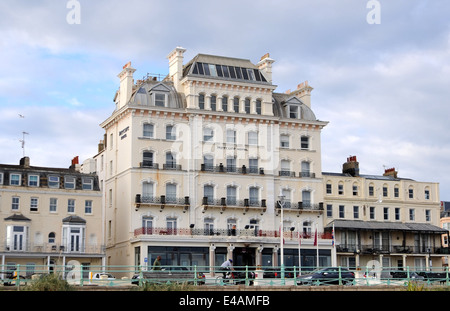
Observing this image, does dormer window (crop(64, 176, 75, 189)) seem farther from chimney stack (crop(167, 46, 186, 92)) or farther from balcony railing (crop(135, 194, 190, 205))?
chimney stack (crop(167, 46, 186, 92))

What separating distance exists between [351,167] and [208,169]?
62.8 feet

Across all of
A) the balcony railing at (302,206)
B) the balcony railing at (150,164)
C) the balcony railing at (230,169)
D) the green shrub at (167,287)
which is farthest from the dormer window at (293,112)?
the green shrub at (167,287)

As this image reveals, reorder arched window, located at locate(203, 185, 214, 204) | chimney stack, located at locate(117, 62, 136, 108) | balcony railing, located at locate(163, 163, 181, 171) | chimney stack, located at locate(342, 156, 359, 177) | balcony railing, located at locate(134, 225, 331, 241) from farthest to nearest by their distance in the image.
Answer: chimney stack, located at locate(342, 156, 359, 177) → chimney stack, located at locate(117, 62, 136, 108) → arched window, located at locate(203, 185, 214, 204) → balcony railing, located at locate(163, 163, 181, 171) → balcony railing, located at locate(134, 225, 331, 241)

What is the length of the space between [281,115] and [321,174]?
24.4ft

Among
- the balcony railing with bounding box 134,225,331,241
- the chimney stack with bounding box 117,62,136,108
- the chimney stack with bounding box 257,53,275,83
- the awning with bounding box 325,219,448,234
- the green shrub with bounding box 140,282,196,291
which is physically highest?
the chimney stack with bounding box 257,53,275,83

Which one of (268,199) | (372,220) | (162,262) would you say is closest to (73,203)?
(162,262)

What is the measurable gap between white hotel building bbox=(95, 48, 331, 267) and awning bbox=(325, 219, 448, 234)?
8.81 feet

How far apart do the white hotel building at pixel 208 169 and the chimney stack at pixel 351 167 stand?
21.8 feet

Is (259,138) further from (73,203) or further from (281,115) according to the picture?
(73,203)

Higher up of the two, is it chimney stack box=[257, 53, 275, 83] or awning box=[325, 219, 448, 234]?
chimney stack box=[257, 53, 275, 83]

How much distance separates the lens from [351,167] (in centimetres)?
8338

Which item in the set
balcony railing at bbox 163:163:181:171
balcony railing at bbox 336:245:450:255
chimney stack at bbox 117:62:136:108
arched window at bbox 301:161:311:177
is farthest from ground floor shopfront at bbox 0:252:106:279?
balcony railing at bbox 336:245:450:255

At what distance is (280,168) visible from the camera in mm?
76062

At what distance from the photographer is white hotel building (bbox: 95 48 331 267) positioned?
69.2m
